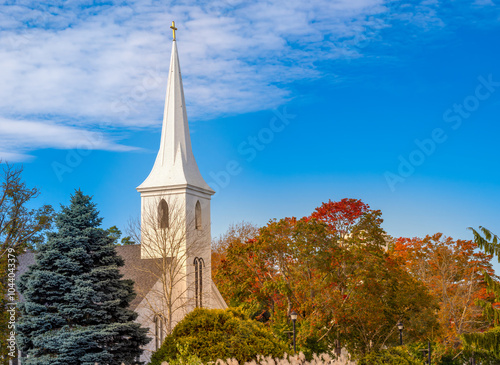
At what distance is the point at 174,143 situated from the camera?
38.1m

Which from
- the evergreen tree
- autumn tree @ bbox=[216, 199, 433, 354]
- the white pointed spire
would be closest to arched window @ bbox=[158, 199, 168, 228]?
the white pointed spire

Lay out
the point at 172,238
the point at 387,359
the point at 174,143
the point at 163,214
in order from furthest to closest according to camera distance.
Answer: the point at 174,143, the point at 163,214, the point at 172,238, the point at 387,359

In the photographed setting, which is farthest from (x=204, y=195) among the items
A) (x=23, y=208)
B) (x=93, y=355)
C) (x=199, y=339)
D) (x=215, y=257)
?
(x=199, y=339)

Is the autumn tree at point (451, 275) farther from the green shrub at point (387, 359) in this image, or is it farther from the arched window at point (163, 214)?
the green shrub at point (387, 359)

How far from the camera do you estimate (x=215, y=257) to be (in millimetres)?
53562

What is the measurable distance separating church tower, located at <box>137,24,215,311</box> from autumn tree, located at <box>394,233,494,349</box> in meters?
13.7

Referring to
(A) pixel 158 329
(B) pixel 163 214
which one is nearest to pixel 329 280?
(A) pixel 158 329

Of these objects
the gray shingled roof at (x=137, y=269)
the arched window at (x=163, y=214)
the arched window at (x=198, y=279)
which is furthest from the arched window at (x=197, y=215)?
the gray shingled roof at (x=137, y=269)

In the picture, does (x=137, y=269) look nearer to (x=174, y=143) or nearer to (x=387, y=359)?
(x=174, y=143)

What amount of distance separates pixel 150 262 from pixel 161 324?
4.22 meters

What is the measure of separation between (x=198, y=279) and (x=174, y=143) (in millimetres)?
9337

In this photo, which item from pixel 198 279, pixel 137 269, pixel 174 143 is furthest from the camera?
pixel 174 143

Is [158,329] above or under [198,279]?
under

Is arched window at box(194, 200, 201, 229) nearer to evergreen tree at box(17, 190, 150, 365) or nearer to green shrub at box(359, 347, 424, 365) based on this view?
evergreen tree at box(17, 190, 150, 365)
